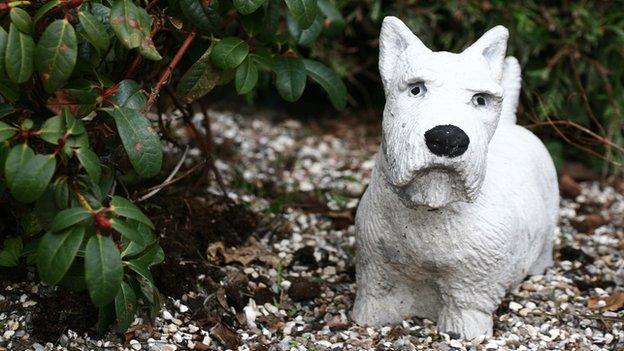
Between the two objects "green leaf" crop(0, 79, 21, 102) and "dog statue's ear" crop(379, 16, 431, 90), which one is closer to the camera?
"green leaf" crop(0, 79, 21, 102)

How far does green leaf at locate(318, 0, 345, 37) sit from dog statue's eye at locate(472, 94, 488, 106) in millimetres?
872

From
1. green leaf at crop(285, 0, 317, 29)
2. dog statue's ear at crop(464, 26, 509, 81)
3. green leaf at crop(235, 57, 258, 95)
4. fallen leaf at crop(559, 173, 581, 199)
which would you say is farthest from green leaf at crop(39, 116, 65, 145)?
fallen leaf at crop(559, 173, 581, 199)

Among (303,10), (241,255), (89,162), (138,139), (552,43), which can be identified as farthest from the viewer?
(552,43)

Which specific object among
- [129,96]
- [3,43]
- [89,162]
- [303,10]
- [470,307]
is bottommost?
[470,307]

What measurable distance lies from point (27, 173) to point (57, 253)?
194mm

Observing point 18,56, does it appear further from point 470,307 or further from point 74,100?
point 470,307

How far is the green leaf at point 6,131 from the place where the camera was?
207cm

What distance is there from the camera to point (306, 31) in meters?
2.92

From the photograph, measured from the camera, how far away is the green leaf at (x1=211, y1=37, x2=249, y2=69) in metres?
2.51

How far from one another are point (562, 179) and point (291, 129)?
1.38 metres

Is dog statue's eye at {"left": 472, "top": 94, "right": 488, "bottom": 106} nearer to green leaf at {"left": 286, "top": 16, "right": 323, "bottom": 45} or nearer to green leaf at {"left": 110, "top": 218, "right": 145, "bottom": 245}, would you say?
green leaf at {"left": 286, "top": 16, "right": 323, "bottom": 45}

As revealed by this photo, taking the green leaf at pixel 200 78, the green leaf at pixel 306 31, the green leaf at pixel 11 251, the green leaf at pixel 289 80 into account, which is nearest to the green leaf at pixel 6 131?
the green leaf at pixel 11 251

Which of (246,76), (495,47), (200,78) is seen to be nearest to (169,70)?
(200,78)

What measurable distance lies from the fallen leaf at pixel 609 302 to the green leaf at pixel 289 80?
1164mm
